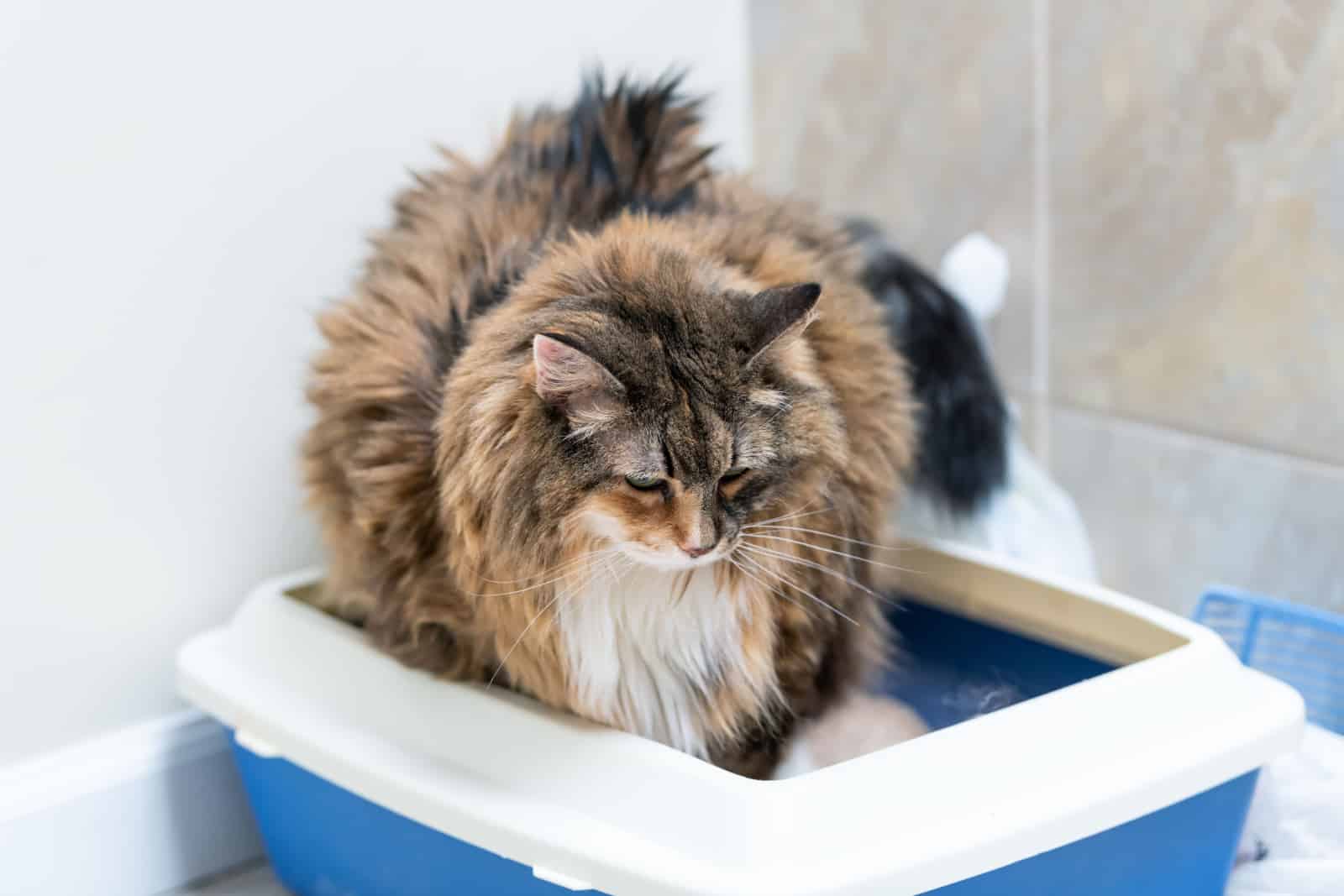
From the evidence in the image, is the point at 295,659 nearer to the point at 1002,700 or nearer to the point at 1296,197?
the point at 1002,700

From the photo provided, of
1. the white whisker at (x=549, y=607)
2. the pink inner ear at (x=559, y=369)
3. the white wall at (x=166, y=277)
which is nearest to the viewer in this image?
the pink inner ear at (x=559, y=369)

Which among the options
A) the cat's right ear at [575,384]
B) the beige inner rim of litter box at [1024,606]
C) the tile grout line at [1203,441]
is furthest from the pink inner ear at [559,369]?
the tile grout line at [1203,441]

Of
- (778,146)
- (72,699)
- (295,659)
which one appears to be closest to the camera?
(295,659)

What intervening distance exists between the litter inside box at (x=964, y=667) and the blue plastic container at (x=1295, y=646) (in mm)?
183

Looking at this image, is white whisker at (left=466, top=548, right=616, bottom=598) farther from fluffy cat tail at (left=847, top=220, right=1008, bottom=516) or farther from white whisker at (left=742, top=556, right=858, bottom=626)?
fluffy cat tail at (left=847, top=220, right=1008, bottom=516)

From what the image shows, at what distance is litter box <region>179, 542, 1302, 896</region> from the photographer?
1062mm

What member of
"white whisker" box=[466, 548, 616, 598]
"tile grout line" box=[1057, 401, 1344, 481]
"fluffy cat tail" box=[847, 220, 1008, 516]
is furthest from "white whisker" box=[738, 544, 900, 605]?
"tile grout line" box=[1057, 401, 1344, 481]

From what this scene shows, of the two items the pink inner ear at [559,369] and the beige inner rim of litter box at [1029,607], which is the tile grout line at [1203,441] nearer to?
the beige inner rim of litter box at [1029,607]

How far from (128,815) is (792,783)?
88 centimetres

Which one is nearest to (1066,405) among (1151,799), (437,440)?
(1151,799)

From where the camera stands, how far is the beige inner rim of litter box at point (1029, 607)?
134cm

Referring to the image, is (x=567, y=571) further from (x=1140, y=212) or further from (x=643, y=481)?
(x=1140, y=212)

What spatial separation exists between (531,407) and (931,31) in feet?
3.35

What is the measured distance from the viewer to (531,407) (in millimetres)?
1071
